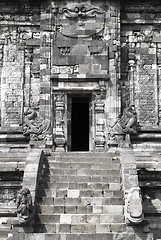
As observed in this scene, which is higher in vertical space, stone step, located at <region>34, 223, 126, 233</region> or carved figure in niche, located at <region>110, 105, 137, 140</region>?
carved figure in niche, located at <region>110, 105, 137, 140</region>

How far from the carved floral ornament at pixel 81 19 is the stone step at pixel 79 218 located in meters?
8.36

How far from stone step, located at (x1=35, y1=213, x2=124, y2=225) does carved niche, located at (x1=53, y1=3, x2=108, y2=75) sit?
7.08m

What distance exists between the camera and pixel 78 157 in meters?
15.8

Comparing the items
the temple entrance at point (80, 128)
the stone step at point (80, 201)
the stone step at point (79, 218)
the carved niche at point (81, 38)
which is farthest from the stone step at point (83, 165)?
the temple entrance at point (80, 128)

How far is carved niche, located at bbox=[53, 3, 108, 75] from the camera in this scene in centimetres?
1830

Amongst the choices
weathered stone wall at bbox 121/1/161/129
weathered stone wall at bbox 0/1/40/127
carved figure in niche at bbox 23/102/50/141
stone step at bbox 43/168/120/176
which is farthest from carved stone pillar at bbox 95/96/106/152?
stone step at bbox 43/168/120/176

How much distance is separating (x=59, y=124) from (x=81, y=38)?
3.57 meters

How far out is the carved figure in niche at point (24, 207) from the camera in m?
12.1

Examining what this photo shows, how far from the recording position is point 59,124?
17938mm

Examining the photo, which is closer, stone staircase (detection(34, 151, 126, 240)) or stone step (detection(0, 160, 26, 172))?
stone staircase (detection(34, 151, 126, 240))

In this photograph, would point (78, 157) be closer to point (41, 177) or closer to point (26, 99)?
point (41, 177)

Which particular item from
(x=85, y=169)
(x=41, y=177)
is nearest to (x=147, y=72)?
(x=85, y=169)

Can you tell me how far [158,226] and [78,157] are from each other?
362 cm

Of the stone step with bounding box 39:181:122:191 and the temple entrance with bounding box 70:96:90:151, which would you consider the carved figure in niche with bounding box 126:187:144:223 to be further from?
the temple entrance with bounding box 70:96:90:151
